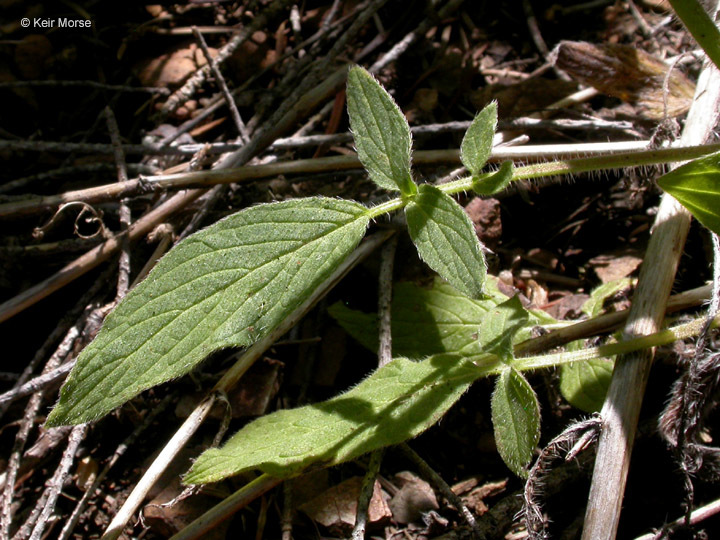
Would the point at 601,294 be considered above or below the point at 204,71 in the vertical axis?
below

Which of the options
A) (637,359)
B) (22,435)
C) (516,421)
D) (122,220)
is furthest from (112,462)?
(637,359)

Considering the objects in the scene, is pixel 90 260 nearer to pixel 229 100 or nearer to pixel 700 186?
pixel 229 100

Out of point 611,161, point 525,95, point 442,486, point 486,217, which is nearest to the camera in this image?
point 611,161

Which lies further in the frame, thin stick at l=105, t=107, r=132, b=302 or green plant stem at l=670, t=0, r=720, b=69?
thin stick at l=105, t=107, r=132, b=302

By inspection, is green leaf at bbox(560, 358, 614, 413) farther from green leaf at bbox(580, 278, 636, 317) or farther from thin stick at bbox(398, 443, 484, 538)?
thin stick at bbox(398, 443, 484, 538)

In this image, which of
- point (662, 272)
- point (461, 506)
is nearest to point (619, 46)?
point (662, 272)

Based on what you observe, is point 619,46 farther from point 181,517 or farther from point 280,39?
point 181,517

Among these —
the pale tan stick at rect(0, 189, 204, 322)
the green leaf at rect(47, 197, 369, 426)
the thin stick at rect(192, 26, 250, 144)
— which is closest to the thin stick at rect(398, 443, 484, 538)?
the green leaf at rect(47, 197, 369, 426)
